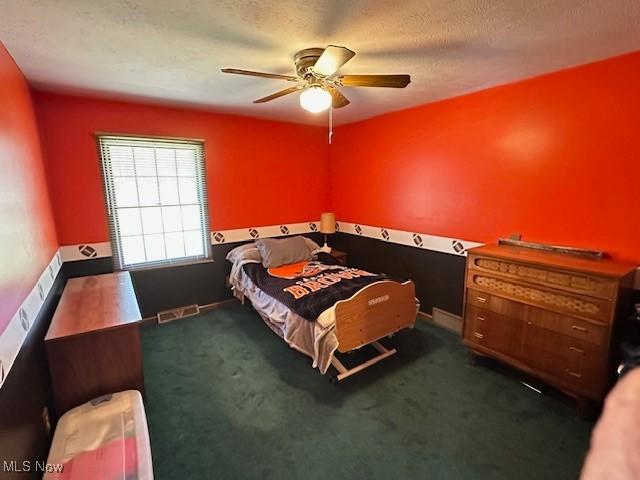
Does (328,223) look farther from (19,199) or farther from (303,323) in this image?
(19,199)

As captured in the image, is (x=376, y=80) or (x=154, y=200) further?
(x=154, y=200)

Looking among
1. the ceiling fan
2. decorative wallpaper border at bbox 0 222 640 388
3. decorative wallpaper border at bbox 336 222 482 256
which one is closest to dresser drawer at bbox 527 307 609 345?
decorative wallpaper border at bbox 0 222 640 388

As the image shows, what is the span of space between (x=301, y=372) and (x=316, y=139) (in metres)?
3.10

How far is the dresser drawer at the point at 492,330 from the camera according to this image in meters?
2.27

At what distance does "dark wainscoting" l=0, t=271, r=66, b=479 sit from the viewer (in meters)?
1.20

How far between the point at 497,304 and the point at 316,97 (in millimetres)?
2005

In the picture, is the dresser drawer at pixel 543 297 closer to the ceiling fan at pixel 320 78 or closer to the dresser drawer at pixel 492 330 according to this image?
the dresser drawer at pixel 492 330

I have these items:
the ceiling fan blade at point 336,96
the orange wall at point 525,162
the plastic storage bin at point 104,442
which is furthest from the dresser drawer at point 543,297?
the plastic storage bin at point 104,442

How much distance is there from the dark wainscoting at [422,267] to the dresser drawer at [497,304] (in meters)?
0.60

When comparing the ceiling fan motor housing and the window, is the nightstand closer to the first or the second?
the window

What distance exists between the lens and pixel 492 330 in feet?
7.86

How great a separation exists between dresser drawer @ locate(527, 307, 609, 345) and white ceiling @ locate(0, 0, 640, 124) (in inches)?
66.3

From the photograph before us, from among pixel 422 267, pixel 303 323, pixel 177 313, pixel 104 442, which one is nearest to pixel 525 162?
pixel 422 267

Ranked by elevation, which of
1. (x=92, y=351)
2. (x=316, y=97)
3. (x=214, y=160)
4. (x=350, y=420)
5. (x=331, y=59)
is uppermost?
(x=331, y=59)
